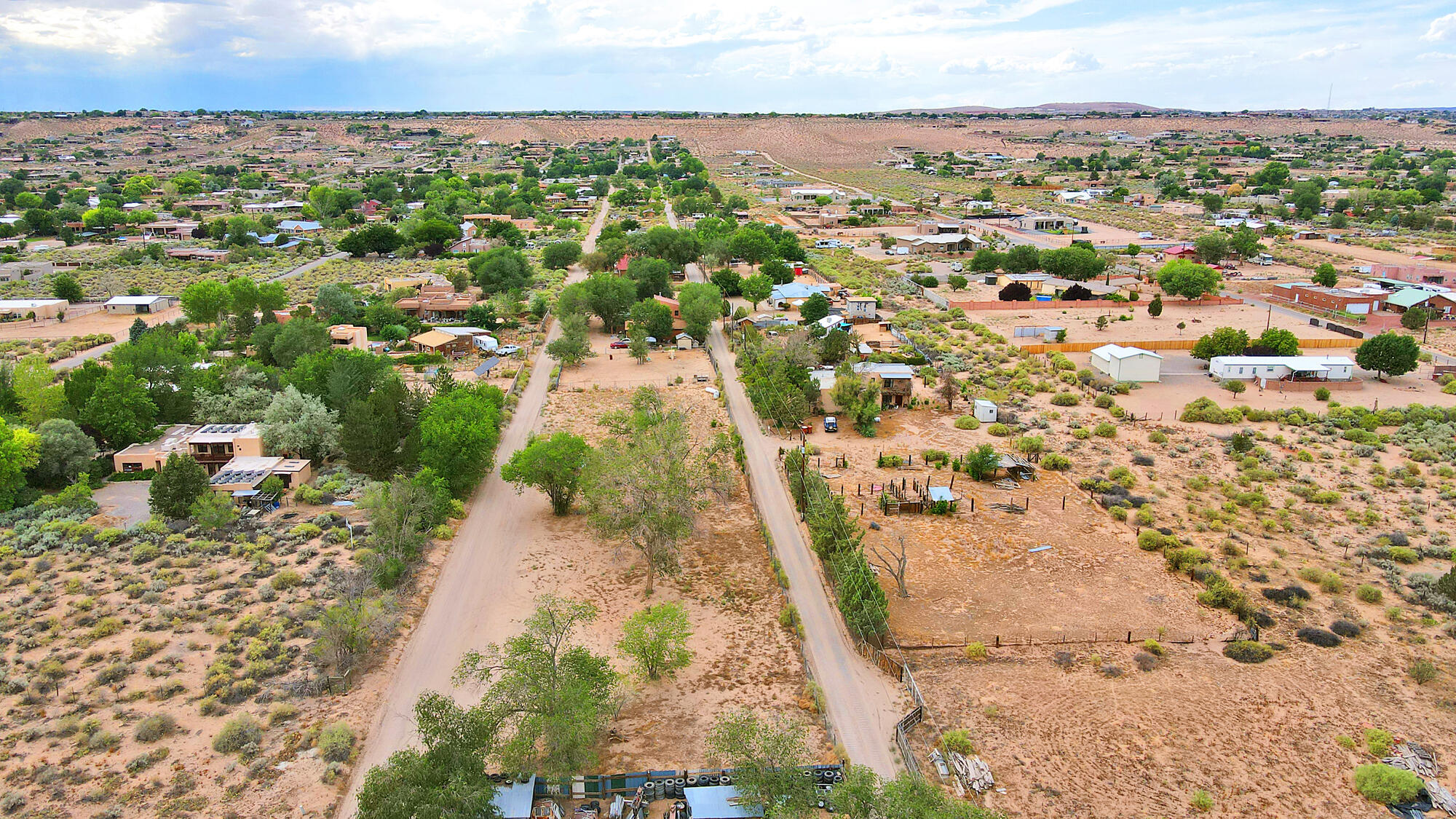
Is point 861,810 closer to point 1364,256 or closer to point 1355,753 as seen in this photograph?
point 1355,753

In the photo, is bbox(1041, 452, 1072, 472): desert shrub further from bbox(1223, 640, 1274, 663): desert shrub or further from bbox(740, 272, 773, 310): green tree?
bbox(740, 272, 773, 310): green tree

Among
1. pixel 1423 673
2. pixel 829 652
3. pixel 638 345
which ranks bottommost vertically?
pixel 829 652

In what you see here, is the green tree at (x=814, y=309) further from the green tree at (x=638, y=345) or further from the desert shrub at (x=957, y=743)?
the desert shrub at (x=957, y=743)

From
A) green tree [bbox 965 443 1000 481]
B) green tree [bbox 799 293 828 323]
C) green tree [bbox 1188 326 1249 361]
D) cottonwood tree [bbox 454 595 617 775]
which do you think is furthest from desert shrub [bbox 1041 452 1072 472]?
green tree [bbox 799 293 828 323]

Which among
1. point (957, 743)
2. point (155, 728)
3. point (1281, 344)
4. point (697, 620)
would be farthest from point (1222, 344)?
point (155, 728)

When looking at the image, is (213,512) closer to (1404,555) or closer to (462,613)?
(462,613)

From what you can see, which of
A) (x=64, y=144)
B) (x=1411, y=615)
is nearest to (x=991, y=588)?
(x=1411, y=615)
